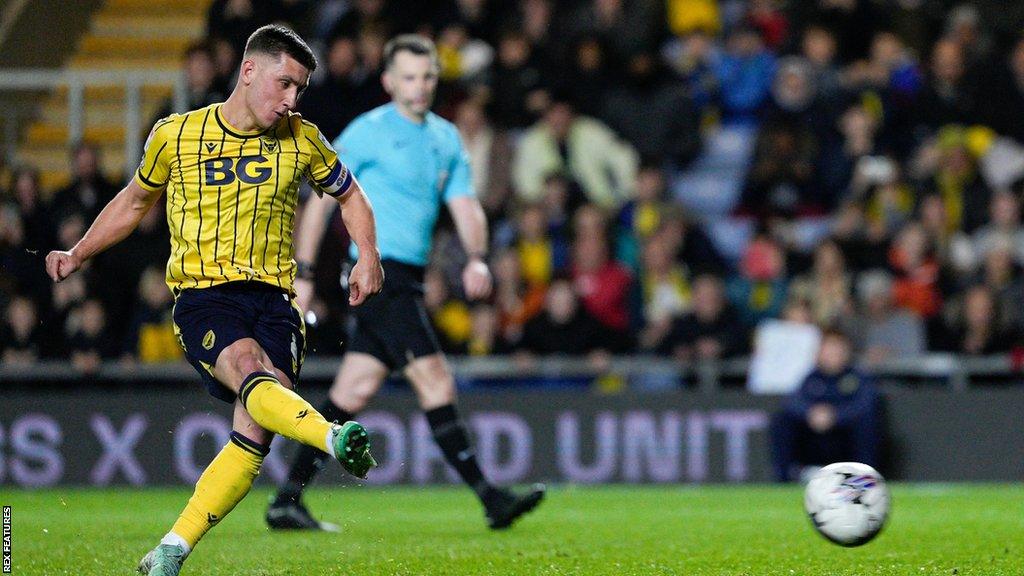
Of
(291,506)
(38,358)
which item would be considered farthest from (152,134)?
(38,358)

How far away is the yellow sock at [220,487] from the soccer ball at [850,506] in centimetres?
224

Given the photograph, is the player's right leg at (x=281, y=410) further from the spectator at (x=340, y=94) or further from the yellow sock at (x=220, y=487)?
the spectator at (x=340, y=94)

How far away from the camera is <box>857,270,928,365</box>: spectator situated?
13.2 metres

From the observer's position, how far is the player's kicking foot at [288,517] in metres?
8.39

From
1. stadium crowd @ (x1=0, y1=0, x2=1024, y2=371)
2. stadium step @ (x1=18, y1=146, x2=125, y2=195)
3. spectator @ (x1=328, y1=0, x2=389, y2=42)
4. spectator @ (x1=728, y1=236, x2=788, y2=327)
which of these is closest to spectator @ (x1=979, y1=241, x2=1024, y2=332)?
stadium crowd @ (x1=0, y1=0, x2=1024, y2=371)

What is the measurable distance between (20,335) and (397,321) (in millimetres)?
5877

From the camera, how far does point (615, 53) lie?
15703 mm

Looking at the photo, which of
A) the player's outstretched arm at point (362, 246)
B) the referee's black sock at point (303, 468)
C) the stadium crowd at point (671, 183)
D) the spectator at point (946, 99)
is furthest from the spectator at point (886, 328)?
the player's outstretched arm at point (362, 246)

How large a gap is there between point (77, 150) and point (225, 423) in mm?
3028

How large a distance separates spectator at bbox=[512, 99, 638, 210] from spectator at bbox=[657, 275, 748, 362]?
6.11 feet

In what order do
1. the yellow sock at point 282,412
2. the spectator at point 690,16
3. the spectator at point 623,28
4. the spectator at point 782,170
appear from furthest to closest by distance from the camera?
the spectator at point 690,16 → the spectator at point 623,28 → the spectator at point 782,170 → the yellow sock at point 282,412

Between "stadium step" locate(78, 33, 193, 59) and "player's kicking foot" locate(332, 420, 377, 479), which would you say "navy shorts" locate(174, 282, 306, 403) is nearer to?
"player's kicking foot" locate(332, 420, 377, 479)

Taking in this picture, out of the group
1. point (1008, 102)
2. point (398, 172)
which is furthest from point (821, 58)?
point (398, 172)

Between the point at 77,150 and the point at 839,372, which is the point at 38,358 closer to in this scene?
the point at 77,150
